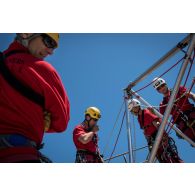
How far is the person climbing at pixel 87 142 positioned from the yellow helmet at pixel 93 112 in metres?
0.17

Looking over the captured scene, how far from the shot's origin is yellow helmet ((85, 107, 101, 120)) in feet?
16.2

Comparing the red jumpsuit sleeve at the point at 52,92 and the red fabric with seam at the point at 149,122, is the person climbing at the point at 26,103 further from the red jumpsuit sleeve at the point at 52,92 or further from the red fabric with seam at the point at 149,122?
the red fabric with seam at the point at 149,122

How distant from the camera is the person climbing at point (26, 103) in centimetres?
139

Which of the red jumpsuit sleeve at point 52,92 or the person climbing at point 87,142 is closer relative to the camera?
the red jumpsuit sleeve at point 52,92

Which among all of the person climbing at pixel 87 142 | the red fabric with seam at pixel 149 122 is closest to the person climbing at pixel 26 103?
the person climbing at pixel 87 142

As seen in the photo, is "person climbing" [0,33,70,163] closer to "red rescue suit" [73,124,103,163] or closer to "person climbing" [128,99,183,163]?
"red rescue suit" [73,124,103,163]

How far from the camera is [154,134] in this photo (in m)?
5.17

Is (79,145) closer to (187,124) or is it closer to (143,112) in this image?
(143,112)

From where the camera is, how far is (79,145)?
14.8 feet

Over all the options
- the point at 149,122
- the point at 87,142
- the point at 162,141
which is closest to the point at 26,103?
the point at 87,142

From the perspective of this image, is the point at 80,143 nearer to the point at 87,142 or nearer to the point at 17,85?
the point at 87,142

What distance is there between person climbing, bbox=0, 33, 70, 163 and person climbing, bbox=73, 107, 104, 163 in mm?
2791

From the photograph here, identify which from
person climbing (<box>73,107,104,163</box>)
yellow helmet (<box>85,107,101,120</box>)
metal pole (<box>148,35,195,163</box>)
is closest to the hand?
person climbing (<box>73,107,104,163</box>)
